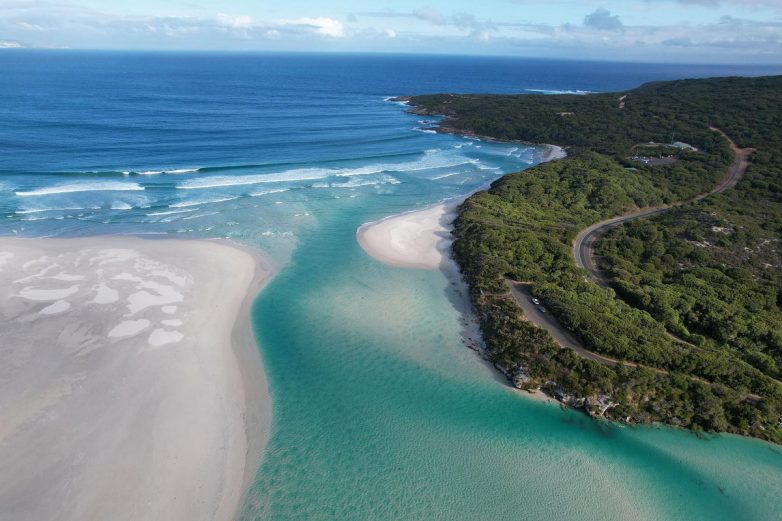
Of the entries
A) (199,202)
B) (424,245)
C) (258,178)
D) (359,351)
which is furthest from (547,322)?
(258,178)

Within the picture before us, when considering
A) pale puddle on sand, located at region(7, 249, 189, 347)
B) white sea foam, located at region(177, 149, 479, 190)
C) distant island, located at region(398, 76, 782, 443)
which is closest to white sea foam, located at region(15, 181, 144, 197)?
white sea foam, located at region(177, 149, 479, 190)

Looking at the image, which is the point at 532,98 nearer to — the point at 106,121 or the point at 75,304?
the point at 106,121

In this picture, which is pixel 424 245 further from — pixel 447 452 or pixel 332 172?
pixel 332 172

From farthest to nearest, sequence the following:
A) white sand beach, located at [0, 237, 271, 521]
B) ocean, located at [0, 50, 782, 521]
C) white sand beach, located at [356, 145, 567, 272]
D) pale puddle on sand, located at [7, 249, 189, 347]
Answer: white sand beach, located at [356, 145, 567, 272] < pale puddle on sand, located at [7, 249, 189, 347] < ocean, located at [0, 50, 782, 521] < white sand beach, located at [0, 237, 271, 521]

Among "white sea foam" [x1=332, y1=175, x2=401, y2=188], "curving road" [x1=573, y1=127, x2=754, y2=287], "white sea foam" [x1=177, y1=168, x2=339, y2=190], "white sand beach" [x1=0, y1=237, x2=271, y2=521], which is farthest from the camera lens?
"white sea foam" [x1=332, y1=175, x2=401, y2=188]

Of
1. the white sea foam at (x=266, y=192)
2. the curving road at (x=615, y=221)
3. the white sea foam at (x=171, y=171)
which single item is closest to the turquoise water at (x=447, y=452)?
the curving road at (x=615, y=221)

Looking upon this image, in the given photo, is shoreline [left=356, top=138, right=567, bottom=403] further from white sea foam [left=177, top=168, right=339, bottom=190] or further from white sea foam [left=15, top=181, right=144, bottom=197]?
white sea foam [left=15, top=181, right=144, bottom=197]

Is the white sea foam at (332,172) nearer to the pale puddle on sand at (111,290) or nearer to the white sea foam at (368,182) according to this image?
the white sea foam at (368,182)
